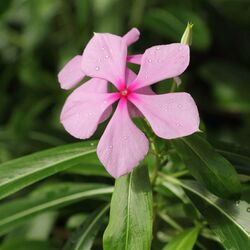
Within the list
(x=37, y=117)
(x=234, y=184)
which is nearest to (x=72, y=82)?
(x=234, y=184)

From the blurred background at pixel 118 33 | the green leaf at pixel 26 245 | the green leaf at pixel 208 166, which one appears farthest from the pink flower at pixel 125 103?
the blurred background at pixel 118 33

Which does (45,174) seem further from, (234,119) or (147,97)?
(234,119)

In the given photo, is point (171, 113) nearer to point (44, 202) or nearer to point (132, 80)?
point (132, 80)

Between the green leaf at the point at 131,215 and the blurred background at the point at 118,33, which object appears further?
the blurred background at the point at 118,33

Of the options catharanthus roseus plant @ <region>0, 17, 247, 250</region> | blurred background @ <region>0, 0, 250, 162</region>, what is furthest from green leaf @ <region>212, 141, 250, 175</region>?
blurred background @ <region>0, 0, 250, 162</region>

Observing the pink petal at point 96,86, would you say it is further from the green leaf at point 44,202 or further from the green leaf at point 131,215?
the green leaf at point 44,202

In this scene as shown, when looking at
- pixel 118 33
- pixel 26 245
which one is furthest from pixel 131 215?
pixel 118 33
